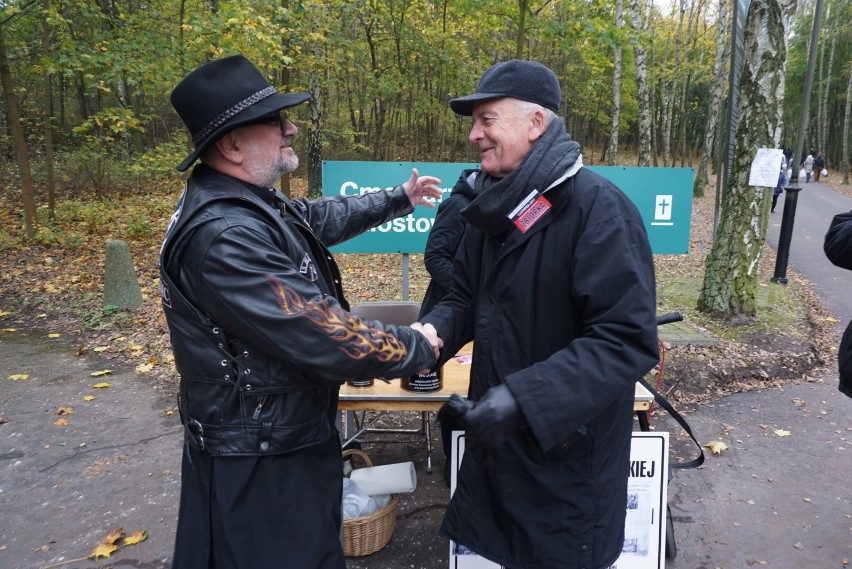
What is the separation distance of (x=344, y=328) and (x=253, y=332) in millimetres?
264

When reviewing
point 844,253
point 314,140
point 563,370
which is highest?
point 314,140

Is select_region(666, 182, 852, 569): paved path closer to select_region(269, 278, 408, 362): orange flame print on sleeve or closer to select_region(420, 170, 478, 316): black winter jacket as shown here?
select_region(420, 170, 478, 316): black winter jacket

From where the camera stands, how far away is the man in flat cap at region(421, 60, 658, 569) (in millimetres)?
1528

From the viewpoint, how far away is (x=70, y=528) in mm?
3455

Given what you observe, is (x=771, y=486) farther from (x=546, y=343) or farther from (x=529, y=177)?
(x=529, y=177)

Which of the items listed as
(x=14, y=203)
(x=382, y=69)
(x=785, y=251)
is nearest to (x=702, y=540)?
(x=785, y=251)

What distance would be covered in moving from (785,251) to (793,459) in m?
5.67

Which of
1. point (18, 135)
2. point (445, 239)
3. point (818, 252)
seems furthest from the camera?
point (818, 252)

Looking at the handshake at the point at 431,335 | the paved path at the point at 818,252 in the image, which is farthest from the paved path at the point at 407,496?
the paved path at the point at 818,252

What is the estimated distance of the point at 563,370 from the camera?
1522mm

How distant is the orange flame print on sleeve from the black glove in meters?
0.35

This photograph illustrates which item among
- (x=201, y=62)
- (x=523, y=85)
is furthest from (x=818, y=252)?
(x=523, y=85)

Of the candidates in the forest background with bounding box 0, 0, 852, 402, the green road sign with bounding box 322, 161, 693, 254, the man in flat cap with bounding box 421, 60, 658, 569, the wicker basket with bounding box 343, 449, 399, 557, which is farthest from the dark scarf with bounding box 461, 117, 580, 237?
the forest background with bounding box 0, 0, 852, 402

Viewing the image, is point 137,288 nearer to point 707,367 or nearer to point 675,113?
point 707,367
